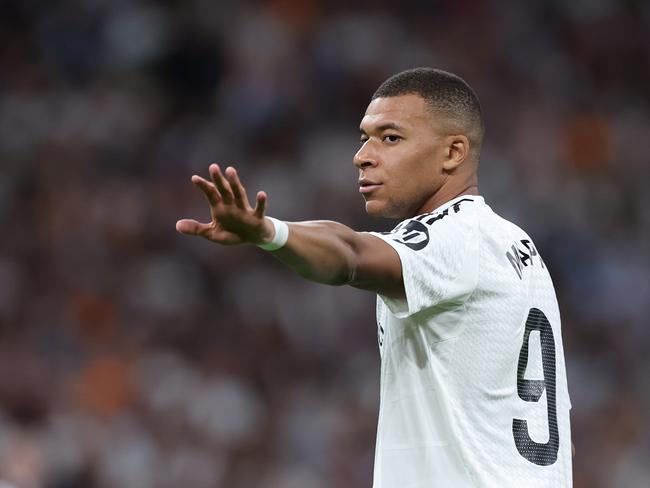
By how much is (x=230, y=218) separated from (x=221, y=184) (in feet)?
0.35

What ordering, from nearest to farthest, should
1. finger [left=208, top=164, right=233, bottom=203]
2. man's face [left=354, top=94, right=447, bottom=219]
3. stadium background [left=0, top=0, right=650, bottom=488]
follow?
finger [left=208, top=164, right=233, bottom=203] → man's face [left=354, top=94, right=447, bottom=219] → stadium background [left=0, top=0, right=650, bottom=488]

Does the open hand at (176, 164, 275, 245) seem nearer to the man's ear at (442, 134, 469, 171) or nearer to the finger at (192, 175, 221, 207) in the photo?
the finger at (192, 175, 221, 207)

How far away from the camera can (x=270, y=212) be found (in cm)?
1053

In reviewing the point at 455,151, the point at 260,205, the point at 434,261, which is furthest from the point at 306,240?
the point at 455,151

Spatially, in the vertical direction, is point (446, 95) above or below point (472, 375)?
above

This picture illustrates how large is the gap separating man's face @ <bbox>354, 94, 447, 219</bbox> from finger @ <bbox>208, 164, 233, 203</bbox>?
90 centimetres

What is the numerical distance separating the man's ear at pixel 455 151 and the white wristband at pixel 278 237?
0.88 m

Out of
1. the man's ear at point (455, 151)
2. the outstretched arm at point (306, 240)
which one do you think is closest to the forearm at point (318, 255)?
the outstretched arm at point (306, 240)

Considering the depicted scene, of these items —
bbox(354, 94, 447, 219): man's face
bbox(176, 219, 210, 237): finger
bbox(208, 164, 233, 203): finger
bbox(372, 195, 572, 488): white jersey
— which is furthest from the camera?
bbox(354, 94, 447, 219): man's face

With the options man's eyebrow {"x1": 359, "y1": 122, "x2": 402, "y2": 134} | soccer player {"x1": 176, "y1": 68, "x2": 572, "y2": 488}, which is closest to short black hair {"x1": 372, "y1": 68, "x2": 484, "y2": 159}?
soccer player {"x1": 176, "y1": 68, "x2": 572, "y2": 488}

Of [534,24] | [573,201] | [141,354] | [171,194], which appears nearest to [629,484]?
[573,201]

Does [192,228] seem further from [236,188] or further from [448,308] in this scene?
[448,308]

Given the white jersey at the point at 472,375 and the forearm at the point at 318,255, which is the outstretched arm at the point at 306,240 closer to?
the forearm at the point at 318,255

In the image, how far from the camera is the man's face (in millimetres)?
3602
